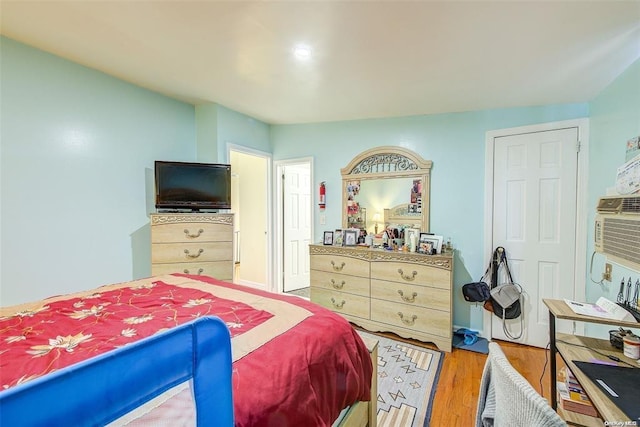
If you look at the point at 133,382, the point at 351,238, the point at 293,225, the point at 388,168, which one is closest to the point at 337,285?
the point at 351,238

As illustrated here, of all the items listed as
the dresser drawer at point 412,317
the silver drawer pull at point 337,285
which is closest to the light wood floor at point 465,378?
the dresser drawer at point 412,317

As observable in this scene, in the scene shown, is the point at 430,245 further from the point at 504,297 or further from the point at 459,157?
the point at 459,157

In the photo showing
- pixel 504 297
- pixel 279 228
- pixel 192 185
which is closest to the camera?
pixel 504 297

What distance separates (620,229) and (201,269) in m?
3.03

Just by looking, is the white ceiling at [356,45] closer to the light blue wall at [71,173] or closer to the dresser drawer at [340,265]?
the light blue wall at [71,173]

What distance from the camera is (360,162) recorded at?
3.38 meters

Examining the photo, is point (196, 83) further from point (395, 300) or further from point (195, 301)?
point (395, 300)

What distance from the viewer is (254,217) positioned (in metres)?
4.30

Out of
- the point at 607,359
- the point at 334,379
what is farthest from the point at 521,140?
the point at 334,379

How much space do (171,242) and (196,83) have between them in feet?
4.84

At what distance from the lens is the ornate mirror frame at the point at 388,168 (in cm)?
305

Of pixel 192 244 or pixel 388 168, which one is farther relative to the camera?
pixel 388 168

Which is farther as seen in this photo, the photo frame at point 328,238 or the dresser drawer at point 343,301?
the photo frame at point 328,238

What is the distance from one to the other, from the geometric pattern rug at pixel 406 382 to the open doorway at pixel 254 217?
2.07m
